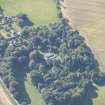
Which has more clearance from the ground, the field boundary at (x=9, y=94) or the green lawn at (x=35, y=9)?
the green lawn at (x=35, y=9)

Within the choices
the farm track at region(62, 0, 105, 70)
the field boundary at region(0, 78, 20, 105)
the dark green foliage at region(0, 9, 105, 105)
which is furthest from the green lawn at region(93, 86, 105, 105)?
the field boundary at region(0, 78, 20, 105)

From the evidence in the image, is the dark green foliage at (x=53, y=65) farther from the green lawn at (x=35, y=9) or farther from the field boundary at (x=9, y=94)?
the green lawn at (x=35, y=9)

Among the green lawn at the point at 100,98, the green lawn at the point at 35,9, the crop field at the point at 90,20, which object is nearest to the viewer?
the green lawn at the point at 100,98

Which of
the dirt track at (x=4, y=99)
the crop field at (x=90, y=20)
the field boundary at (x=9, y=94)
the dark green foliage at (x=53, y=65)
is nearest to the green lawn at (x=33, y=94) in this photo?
the dark green foliage at (x=53, y=65)

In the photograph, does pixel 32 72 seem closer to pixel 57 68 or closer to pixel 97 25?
pixel 57 68

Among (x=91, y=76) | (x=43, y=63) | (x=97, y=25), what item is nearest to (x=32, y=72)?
(x=43, y=63)

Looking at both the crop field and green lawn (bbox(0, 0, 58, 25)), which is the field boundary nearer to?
the crop field
